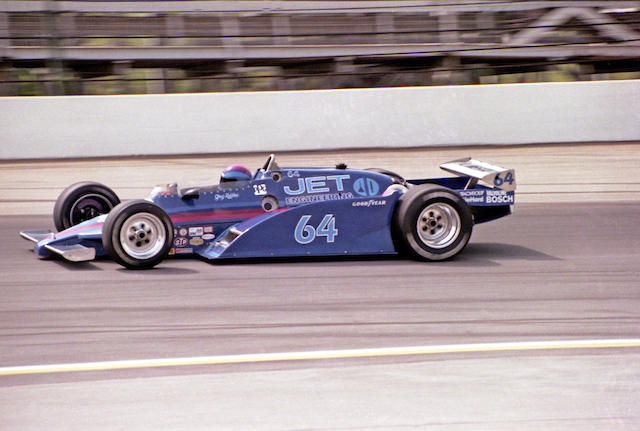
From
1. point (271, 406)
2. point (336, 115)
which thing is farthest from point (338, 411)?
point (336, 115)

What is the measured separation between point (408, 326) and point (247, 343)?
1.05m

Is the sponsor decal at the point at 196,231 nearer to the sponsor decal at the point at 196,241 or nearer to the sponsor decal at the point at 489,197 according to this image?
the sponsor decal at the point at 196,241

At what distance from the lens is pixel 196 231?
296 inches

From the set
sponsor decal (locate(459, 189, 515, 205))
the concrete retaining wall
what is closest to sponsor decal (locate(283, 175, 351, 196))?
sponsor decal (locate(459, 189, 515, 205))

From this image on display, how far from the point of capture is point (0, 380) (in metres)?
4.56

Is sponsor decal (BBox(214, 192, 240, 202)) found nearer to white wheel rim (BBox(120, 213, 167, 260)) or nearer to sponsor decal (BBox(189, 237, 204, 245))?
sponsor decal (BBox(189, 237, 204, 245))

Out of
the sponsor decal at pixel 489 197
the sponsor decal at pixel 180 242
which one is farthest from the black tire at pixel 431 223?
the sponsor decal at pixel 180 242

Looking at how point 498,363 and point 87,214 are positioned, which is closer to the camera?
point 498,363

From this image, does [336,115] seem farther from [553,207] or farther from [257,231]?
[257,231]

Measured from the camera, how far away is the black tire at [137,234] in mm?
6883

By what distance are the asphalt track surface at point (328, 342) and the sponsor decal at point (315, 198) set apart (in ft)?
1.77

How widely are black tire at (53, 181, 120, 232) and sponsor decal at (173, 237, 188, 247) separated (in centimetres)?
110

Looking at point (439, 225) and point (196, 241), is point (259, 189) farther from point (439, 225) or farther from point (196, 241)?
point (439, 225)

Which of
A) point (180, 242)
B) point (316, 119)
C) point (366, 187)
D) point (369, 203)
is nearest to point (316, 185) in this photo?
point (366, 187)
